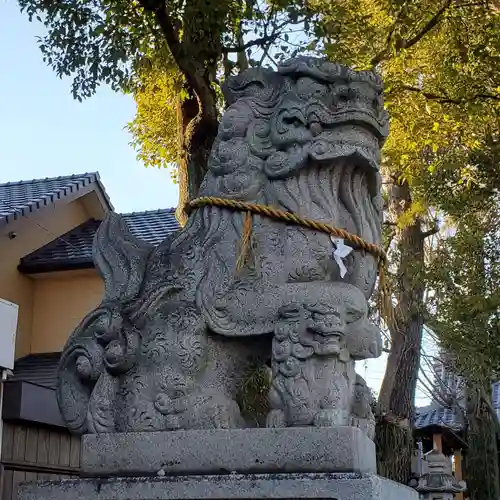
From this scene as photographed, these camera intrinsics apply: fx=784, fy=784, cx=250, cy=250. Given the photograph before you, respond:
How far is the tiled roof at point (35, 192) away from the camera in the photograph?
9.69 metres

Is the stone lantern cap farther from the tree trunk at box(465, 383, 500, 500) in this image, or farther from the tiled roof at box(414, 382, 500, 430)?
the tiled roof at box(414, 382, 500, 430)

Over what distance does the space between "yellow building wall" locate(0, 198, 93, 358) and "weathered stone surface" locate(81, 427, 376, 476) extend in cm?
707

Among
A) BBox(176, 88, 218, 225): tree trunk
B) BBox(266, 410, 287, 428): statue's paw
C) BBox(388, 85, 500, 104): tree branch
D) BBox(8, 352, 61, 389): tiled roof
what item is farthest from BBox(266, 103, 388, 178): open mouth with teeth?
BBox(8, 352, 61, 389): tiled roof

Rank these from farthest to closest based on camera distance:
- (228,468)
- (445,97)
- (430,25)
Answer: (445,97) < (430,25) < (228,468)

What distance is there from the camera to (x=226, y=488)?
265cm

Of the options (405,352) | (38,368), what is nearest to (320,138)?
(38,368)

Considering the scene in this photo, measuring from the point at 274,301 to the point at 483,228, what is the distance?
7.57 m

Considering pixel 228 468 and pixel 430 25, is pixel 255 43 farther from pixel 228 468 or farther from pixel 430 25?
pixel 228 468

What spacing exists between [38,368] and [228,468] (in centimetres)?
723

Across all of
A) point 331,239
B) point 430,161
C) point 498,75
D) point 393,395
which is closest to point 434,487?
point 393,395

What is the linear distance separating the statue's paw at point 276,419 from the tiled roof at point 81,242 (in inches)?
257

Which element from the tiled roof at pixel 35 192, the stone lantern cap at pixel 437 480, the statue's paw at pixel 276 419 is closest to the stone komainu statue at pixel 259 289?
the statue's paw at pixel 276 419

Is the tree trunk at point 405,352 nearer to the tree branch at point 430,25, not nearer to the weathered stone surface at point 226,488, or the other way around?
the tree branch at point 430,25

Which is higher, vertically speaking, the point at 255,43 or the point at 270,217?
the point at 255,43
